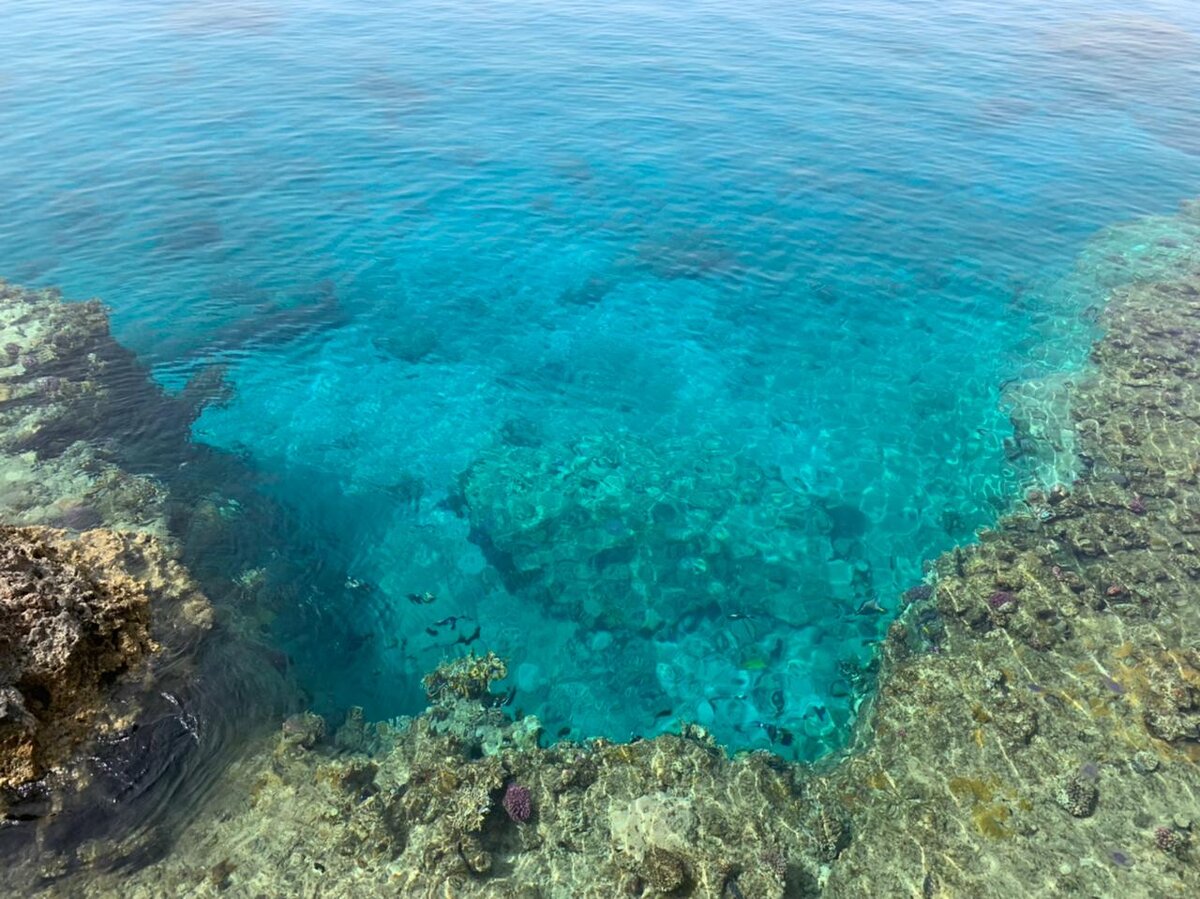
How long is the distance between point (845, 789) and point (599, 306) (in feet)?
78.2

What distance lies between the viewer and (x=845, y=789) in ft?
55.1

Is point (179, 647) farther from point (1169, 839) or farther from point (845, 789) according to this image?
point (1169, 839)

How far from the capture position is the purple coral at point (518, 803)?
15.8m

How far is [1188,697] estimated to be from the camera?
56.4 ft

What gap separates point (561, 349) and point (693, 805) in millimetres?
20587

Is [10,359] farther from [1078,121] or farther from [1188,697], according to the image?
[1078,121]

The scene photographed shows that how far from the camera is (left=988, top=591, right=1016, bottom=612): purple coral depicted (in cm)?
2017

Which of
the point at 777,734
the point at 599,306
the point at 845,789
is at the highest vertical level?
the point at 599,306

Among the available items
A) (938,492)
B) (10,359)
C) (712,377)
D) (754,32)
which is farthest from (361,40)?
(938,492)

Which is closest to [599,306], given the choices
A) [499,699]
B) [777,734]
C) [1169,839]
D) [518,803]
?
[499,699]

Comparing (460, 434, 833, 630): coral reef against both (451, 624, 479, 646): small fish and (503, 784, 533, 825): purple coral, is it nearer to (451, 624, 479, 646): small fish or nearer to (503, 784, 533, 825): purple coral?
(451, 624, 479, 646): small fish

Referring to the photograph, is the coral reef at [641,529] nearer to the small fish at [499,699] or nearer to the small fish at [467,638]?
the small fish at [467,638]

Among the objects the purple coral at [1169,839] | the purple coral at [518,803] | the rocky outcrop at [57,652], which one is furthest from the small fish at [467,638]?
the purple coral at [1169,839]

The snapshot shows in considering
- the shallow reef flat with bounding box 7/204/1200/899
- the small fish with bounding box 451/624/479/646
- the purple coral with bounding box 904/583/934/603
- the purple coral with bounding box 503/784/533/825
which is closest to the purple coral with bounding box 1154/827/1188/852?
the shallow reef flat with bounding box 7/204/1200/899
